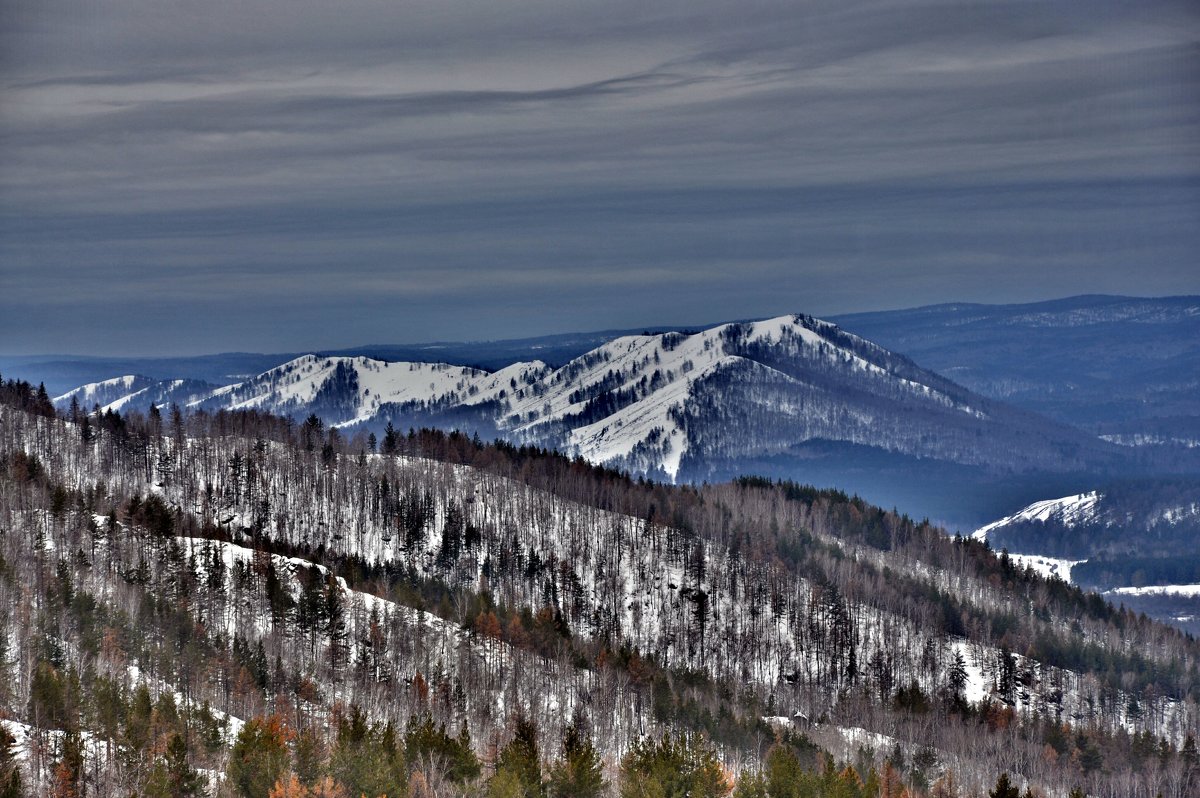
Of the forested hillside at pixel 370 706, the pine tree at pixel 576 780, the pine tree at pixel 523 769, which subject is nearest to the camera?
the pine tree at pixel 523 769

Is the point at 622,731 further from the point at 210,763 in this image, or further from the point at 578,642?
the point at 210,763

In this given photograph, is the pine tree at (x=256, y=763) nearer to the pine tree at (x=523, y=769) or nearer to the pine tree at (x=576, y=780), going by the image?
the pine tree at (x=523, y=769)

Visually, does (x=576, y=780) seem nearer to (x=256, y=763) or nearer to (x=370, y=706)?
(x=256, y=763)

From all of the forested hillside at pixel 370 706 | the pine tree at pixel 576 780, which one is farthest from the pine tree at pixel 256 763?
the pine tree at pixel 576 780

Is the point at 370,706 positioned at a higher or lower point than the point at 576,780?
lower

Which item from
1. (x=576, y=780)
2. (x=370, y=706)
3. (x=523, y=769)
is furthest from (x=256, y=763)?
(x=370, y=706)

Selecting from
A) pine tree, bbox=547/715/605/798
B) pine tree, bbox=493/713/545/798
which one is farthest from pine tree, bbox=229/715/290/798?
pine tree, bbox=547/715/605/798

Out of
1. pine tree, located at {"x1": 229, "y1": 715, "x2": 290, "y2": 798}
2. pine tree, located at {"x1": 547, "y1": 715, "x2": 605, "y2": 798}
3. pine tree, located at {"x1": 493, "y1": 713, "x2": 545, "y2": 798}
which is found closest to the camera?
pine tree, located at {"x1": 229, "y1": 715, "x2": 290, "y2": 798}

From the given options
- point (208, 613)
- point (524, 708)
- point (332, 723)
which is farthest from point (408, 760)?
point (208, 613)

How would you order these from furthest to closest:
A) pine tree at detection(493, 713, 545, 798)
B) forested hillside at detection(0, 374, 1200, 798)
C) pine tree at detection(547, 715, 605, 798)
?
forested hillside at detection(0, 374, 1200, 798)
pine tree at detection(547, 715, 605, 798)
pine tree at detection(493, 713, 545, 798)

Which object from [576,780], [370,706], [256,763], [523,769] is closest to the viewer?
[256,763]

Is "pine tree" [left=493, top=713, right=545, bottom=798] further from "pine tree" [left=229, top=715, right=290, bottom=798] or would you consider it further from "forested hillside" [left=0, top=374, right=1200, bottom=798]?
"pine tree" [left=229, top=715, right=290, bottom=798]

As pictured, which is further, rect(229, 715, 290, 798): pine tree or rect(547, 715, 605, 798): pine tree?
rect(547, 715, 605, 798): pine tree

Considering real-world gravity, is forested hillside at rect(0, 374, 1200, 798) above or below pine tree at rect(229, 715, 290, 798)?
below
